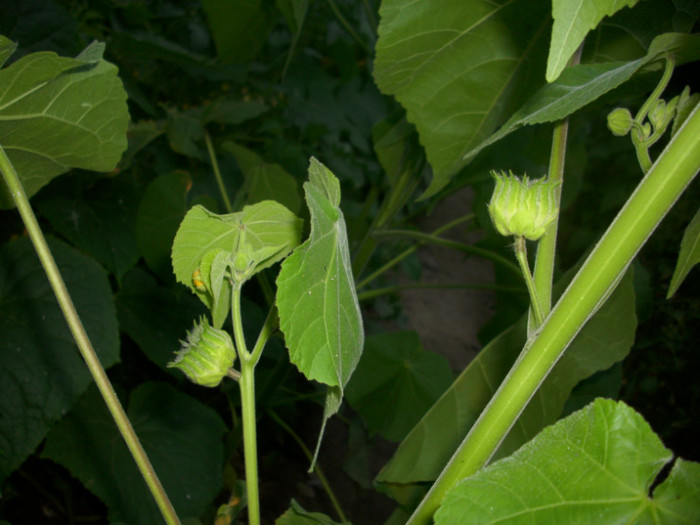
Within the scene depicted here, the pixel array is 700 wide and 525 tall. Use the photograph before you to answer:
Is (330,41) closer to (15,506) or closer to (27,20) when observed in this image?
(27,20)

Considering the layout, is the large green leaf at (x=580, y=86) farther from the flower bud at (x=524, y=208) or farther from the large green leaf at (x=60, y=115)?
the large green leaf at (x=60, y=115)

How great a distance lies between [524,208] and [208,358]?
0.16 meters

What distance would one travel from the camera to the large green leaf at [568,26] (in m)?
0.19

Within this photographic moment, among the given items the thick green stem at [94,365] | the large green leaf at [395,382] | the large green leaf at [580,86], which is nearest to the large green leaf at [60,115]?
the thick green stem at [94,365]

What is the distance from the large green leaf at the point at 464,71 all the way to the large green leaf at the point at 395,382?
501mm

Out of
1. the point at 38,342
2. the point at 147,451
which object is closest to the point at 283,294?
the point at 38,342

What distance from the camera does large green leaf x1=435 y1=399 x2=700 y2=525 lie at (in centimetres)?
21

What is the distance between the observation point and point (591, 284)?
25 cm

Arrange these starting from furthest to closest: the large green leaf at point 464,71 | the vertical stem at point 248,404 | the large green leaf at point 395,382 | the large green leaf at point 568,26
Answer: the large green leaf at point 395,382, the large green leaf at point 464,71, the vertical stem at point 248,404, the large green leaf at point 568,26

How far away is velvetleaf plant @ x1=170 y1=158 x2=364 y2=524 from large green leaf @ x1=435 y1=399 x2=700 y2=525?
6 centimetres

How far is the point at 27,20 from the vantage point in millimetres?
818

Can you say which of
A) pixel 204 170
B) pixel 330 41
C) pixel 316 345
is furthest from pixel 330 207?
pixel 330 41

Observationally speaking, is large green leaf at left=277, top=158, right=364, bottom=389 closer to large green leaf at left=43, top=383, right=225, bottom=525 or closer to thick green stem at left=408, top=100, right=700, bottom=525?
thick green stem at left=408, top=100, right=700, bottom=525

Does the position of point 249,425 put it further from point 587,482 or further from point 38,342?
point 38,342
